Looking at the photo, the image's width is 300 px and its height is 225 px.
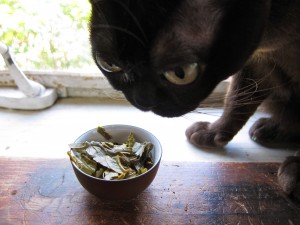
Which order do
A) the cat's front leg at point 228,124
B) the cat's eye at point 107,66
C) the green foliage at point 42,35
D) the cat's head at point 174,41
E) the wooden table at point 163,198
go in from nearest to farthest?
the cat's head at point 174,41
the cat's eye at point 107,66
the wooden table at point 163,198
the cat's front leg at point 228,124
the green foliage at point 42,35

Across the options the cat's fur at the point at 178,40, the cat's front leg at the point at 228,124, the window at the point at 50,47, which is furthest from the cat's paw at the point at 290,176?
the window at the point at 50,47

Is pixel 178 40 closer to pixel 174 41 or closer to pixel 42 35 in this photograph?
→ pixel 174 41

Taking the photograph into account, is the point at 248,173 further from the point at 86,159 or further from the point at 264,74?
the point at 86,159

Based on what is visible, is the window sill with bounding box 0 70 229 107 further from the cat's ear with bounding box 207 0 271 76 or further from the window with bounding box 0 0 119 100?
the cat's ear with bounding box 207 0 271 76

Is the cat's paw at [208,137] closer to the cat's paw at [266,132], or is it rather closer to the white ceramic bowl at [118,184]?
the cat's paw at [266,132]

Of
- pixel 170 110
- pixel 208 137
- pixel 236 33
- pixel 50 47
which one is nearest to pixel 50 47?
pixel 50 47

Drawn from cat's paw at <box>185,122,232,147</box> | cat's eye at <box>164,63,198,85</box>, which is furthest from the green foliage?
cat's eye at <box>164,63,198,85</box>

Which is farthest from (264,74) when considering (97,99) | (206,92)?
(97,99)
